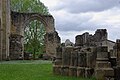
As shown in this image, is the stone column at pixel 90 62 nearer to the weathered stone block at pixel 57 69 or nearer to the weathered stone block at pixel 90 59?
the weathered stone block at pixel 90 59

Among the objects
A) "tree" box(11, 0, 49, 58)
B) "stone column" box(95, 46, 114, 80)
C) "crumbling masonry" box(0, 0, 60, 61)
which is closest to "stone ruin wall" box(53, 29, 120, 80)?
"stone column" box(95, 46, 114, 80)

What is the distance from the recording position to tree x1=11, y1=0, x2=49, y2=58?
59469 millimetres

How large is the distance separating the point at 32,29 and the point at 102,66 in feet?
159

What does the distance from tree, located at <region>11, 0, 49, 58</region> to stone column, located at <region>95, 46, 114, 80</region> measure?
46413mm

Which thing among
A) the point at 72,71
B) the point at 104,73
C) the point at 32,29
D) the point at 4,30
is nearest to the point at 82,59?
the point at 72,71

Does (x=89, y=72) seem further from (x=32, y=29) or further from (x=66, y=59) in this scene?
(x=32, y=29)

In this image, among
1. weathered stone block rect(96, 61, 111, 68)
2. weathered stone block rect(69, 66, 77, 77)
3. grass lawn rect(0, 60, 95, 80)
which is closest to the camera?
weathered stone block rect(96, 61, 111, 68)

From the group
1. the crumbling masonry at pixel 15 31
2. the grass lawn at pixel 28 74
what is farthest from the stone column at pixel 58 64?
the crumbling masonry at pixel 15 31

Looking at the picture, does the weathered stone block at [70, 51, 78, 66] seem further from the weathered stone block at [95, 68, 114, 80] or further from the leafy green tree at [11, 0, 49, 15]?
the leafy green tree at [11, 0, 49, 15]

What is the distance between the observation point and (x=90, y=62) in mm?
13297

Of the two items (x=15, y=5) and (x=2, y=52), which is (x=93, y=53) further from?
(x=15, y=5)

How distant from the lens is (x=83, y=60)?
1386 centimetres

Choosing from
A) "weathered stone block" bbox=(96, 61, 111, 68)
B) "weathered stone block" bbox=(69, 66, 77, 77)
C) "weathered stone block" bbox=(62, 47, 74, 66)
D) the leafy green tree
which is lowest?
"weathered stone block" bbox=(69, 66, 77, 77)

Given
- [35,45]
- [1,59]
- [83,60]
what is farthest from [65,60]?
[35,45]
